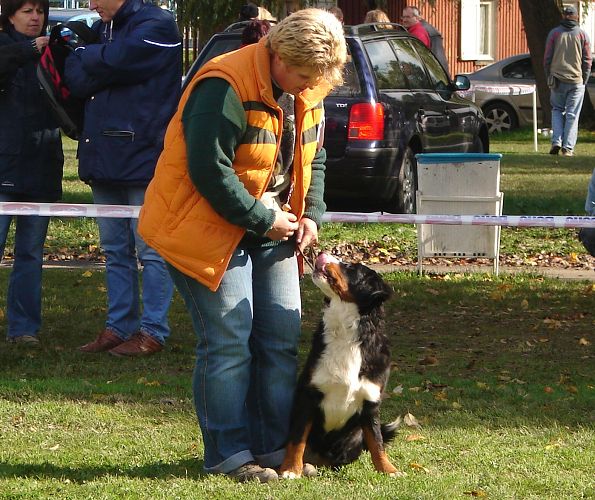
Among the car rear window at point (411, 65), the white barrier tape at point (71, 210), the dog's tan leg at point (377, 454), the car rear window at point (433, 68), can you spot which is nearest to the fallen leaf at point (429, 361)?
the white barrier tape at point (71, 210)

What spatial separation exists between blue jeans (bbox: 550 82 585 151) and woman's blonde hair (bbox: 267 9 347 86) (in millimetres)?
16140

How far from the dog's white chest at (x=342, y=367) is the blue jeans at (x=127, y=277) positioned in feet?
8.33

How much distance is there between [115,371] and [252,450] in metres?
2.06

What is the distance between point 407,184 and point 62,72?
566 centimetres

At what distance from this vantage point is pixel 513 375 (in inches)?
273

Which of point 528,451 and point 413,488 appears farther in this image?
point 528,451

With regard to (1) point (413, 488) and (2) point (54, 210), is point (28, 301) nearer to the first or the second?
(2) point (54, 210)

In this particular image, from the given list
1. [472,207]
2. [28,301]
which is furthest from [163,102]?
[472,207]

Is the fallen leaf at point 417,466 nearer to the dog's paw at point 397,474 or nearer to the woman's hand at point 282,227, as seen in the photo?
the dog's paw at point 397,474

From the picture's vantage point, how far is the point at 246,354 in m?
4.65

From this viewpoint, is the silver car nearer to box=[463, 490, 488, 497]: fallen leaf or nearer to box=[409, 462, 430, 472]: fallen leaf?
box=[409, 462, 430, 472]: fallen leaf

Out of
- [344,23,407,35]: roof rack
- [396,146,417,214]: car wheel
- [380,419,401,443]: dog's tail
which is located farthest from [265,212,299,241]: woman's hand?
[344,23,407,35]: roof rack

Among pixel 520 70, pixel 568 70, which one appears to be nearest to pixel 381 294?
pixel 568 70

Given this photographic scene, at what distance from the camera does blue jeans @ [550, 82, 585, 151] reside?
19828 millimetres
